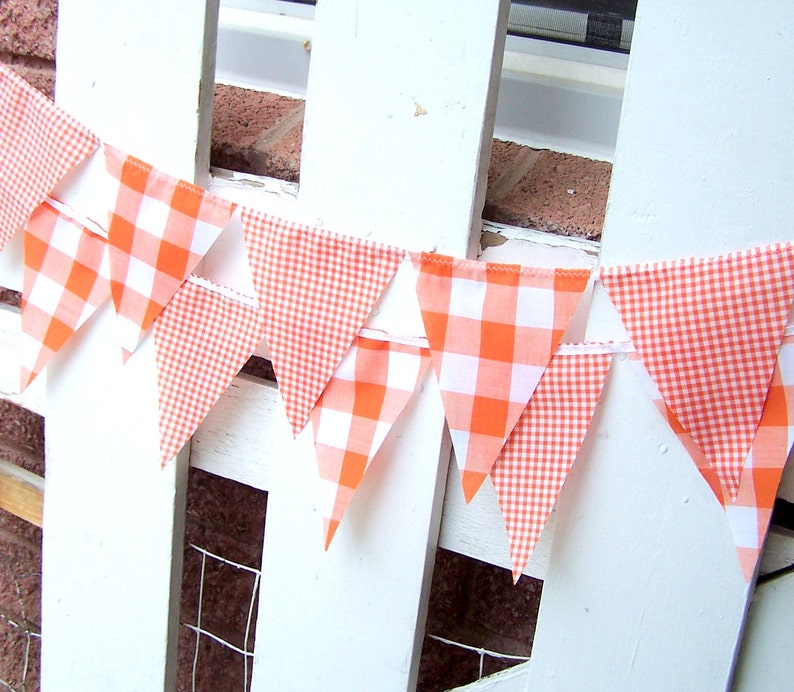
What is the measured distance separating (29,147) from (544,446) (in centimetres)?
55

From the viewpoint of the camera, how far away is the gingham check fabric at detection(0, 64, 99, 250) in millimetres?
781

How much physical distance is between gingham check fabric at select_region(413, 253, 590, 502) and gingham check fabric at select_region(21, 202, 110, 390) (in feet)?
1.08

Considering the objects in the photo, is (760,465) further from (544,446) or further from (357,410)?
(357,410)

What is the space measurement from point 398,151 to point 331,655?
47 centimetres

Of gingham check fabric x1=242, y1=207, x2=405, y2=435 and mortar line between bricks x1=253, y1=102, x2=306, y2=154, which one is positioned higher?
mortar line between bricks x1=253, y1=102, x2=306, y2=154

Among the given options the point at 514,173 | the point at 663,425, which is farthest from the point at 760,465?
the point at 514,173

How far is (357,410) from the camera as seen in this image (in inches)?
27.8

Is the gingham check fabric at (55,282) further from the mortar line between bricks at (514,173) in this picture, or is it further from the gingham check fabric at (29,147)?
the mortar line between bricks at (514,173)

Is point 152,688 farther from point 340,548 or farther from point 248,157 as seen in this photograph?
point 248,157

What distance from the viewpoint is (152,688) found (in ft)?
3.01

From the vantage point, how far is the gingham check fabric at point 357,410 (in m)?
0.69

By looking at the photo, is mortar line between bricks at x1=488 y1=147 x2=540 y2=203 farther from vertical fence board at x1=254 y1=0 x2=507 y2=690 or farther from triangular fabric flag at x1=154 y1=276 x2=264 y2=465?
triangular fabric flag at x1=154 y1=276 x2=264 y2=465

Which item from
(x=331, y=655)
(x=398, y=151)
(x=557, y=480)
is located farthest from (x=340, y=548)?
(x=398, y=151)

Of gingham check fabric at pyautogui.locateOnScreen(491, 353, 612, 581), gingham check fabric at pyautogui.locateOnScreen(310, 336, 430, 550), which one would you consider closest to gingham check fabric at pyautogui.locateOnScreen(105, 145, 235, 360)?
gingham check fabric at pyautogui.locateOnScreen(310, 336, 430, 550)
